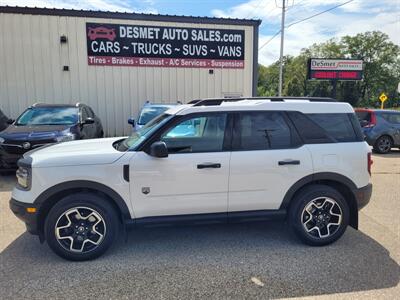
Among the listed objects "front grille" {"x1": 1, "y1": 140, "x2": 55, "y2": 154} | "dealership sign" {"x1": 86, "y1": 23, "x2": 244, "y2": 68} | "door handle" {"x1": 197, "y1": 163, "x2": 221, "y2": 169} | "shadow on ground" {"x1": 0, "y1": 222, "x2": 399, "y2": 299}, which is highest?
"dealership sign" {"x1": 86, "y1": 23, "x2": 244, "y2": 68}

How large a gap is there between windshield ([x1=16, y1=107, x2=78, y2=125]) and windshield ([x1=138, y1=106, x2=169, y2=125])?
1744 mm

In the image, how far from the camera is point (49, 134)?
7.20m

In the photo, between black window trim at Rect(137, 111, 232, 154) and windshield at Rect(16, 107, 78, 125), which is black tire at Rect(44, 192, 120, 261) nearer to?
black window trim at Rect(137, 111, 232, 154)

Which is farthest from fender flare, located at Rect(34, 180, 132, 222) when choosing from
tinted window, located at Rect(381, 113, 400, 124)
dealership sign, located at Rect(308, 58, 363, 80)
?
dealership sign, located at Rect(308, 58, 363, 80)

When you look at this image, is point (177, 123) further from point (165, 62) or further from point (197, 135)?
point (165, 62)

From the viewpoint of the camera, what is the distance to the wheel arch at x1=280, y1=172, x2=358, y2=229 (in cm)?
393

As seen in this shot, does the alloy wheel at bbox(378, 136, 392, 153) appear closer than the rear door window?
Yes

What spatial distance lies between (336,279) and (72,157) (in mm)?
3017

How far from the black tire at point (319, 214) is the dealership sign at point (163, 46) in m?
11.0

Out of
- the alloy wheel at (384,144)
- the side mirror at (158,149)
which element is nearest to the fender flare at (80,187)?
the side mirror at (158,149)

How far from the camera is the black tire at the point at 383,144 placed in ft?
38.3

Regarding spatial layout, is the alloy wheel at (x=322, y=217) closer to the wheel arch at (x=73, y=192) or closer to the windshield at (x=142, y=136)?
the windshield at (x=142, y=136)

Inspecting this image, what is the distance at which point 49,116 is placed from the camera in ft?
27.5

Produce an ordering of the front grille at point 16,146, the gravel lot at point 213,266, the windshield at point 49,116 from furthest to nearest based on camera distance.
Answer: the windshield at point 49,116, the front grille at point 16,146, the gravel lot at point 213,266
